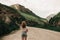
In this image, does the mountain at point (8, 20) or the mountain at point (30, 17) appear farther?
the mountain at point (30, 17)

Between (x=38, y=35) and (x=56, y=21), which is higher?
(x=56, y=21)

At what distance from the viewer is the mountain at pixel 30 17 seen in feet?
66.8

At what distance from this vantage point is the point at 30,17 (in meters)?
22.0

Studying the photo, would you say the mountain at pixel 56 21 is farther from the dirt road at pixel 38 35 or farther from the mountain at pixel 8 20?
the dirt road at pixel 38 35

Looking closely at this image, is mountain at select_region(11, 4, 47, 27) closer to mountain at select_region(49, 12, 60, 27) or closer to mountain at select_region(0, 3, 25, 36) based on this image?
mountain at select_region(49, 12, 60, 27)

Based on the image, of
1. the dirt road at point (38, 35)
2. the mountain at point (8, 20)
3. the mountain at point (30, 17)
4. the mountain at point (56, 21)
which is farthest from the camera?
the mountain at point (56, 21)

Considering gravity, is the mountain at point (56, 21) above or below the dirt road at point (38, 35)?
above

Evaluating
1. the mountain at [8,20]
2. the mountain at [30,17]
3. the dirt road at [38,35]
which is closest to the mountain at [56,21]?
the mountain at [30,17]

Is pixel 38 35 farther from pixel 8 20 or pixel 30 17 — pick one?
pixel 30 17

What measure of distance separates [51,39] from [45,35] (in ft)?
3.68

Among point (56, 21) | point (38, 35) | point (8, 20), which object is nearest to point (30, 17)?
point (56, 21)

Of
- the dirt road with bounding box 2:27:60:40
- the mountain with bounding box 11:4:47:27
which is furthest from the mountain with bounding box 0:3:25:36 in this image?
the mountain with bounding box 11:4:47:27

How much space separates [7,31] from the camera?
1595 centimetres

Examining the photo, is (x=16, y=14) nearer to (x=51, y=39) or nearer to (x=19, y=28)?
(x=19, y=28)
